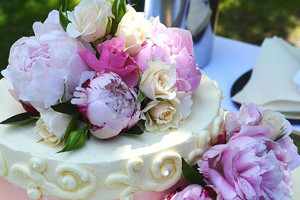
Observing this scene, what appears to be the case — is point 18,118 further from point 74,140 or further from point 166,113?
point 166,113

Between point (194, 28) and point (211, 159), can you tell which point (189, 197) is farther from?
point (194, 28)

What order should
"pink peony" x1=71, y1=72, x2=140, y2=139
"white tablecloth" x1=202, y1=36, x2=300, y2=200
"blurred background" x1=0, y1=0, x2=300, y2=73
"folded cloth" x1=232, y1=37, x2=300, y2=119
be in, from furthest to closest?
"blurred background" x1=0, y1=0, x2=300, y2=73
"white tablecloth" x1=202, y1=36, x2=300, y2=200
"folded cloth" x1=232, y1=37, x2=300, y2=119
"pink peony" x1=71, y1=72, x2=140, y2=139

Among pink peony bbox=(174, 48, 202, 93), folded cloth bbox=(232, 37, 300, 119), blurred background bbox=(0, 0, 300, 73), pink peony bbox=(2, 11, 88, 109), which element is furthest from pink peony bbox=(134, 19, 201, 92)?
blurred background bbox=(0, 0, 300, 73)

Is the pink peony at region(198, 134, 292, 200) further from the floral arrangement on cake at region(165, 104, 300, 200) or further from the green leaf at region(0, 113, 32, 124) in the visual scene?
the green leaf at region(0, 113, 32, 124)

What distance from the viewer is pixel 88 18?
79 cm

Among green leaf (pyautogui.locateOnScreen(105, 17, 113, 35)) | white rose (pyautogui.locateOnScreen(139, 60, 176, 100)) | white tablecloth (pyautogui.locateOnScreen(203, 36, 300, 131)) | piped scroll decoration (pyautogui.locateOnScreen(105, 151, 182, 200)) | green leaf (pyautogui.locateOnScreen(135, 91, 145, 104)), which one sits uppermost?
green leaf (pyautogui.locateOnScreen(105, 17, 113, 35))

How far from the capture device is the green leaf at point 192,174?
2.68 feet

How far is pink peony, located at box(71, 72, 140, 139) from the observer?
763mm

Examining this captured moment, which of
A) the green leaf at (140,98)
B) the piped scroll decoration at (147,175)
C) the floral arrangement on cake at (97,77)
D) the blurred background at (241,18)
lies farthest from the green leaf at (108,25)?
the blurred background at (241,18)

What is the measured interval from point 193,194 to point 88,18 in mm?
333

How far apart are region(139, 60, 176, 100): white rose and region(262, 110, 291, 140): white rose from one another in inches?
7.1

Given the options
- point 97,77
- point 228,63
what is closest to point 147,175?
point 97,77

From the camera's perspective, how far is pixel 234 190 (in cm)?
77

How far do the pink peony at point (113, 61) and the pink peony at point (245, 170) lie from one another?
0.60ft
